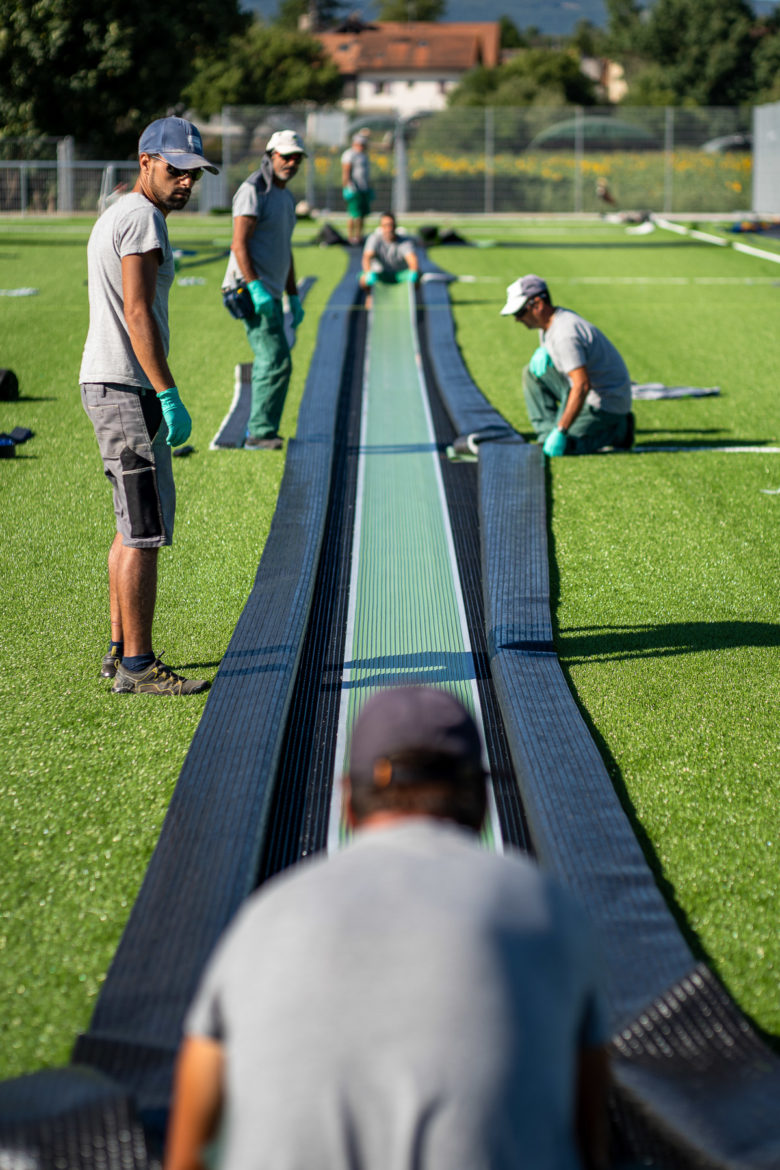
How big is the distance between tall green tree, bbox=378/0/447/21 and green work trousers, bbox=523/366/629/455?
126557 mm

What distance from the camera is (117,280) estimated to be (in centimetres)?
391

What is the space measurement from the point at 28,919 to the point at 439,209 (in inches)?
1291

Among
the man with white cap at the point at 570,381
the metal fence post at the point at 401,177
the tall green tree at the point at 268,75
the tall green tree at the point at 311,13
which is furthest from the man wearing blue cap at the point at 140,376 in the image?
the tall green tree at the point at 311,13

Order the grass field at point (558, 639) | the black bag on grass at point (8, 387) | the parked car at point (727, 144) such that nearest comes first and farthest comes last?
the grass field at point (558, 639) → the black bag on grass at point (8, 387) → the parked car at point (727, 144)

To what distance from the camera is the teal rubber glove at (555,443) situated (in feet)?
23.6

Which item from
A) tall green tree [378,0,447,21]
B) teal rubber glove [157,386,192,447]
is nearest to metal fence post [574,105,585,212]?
teal rubber glove [157,386,192,447]

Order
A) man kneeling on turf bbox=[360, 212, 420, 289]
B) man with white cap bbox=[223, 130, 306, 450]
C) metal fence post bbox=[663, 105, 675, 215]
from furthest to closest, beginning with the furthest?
1. metal fence post bbox=[663, 105, 675, 215]
2. man kneeling on turf bbox=[360, 212, 420, 289]
3. man with white cap bbox=[223, 130, 306, 450]

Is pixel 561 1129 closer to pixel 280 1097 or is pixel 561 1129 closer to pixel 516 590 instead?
pixel 280 1097

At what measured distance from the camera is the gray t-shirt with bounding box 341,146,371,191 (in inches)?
784

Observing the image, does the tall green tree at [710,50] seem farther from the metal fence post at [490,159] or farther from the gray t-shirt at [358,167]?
the gray t-shirt at [358,167]

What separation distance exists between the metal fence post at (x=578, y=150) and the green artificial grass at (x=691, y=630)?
23.9m

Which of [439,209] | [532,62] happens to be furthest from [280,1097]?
[532,62]

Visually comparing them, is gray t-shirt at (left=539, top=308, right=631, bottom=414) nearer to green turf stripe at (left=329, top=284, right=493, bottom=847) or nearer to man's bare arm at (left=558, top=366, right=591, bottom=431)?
man's bare arm at (left=558, top=366, right=591, bottom=431)

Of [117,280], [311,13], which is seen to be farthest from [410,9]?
[117,280]
